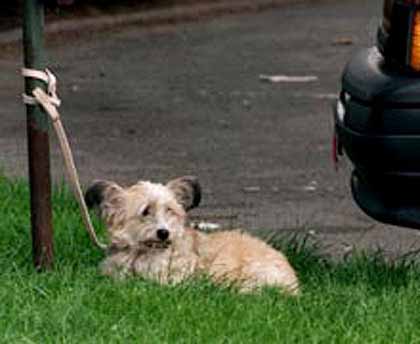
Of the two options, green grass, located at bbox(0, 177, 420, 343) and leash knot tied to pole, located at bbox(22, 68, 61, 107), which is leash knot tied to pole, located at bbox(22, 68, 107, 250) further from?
green grass, located at bbox(0, 177, 420, 343)

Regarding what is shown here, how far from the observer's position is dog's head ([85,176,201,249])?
6836mm

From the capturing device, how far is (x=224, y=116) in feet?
38.8

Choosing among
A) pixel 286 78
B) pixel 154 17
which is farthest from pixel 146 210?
pixel 154 17

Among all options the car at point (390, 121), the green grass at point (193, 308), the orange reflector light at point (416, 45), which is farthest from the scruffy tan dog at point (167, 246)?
the orange reflector light at point (416, 45)

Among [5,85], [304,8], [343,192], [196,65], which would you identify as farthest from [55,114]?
[304,8]

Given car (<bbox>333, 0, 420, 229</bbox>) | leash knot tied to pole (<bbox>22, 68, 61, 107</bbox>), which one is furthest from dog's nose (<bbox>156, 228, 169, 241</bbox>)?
car (<bbox>333, 0, 420, 229</bbox>)

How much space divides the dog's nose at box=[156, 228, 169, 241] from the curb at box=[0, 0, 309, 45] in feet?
26.2

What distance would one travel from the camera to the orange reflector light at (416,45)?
6289 mm

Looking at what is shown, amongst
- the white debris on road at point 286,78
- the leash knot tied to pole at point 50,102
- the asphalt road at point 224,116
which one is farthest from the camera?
the white debris on road at point 286,78

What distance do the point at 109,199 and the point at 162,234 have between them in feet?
1.04

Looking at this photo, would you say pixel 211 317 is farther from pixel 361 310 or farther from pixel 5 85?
pixel 5 85

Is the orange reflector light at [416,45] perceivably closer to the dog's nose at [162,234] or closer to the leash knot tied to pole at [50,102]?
the dog's nose at [162,234]

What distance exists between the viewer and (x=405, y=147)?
6.25 metres

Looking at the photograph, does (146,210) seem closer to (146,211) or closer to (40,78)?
(146,211)
